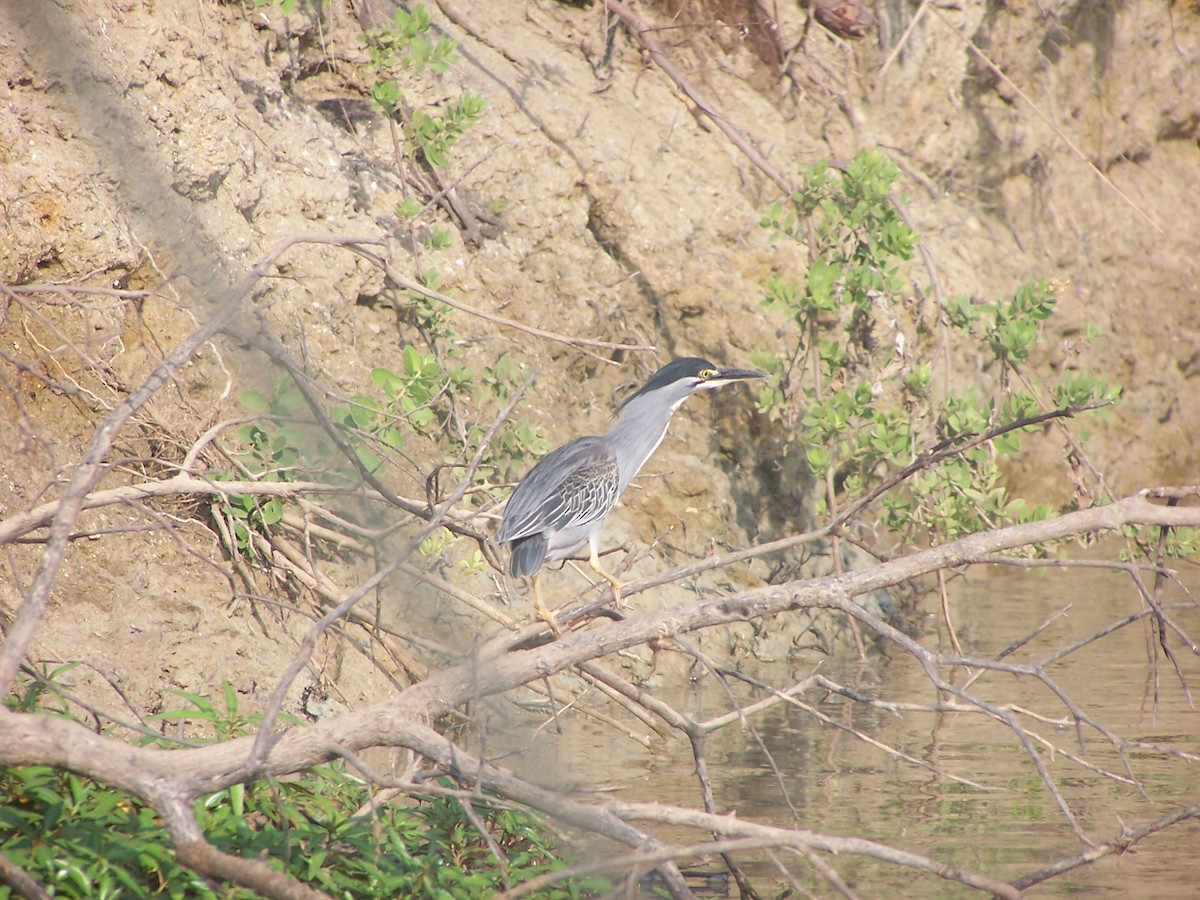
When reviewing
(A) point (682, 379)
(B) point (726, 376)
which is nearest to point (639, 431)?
(A) point (682, 379)

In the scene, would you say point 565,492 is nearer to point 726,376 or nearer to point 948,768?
point 726,376

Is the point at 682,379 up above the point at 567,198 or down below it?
below

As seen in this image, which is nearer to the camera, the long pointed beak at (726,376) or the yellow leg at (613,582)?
the yellow leg at (613,582)

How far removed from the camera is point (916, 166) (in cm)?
840

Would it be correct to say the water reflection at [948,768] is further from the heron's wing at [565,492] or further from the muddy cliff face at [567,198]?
the muddy cliff face at [567,198]

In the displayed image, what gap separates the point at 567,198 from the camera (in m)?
6.80

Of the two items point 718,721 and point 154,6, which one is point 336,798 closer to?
point 718,721

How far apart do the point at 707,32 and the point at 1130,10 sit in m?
3.49

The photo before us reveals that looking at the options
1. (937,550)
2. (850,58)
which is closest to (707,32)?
(850,58)

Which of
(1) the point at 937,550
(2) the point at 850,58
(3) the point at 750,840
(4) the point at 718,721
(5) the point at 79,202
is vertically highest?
(2) the point at 850,58

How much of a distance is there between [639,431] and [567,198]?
2.16 meters

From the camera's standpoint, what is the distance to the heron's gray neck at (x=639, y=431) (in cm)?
507

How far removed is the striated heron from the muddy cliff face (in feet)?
3.15

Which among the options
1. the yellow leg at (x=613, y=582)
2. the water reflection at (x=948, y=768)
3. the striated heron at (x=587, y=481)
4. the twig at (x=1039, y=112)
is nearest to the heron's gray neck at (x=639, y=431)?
the striated heron at (x=587, y=481)
